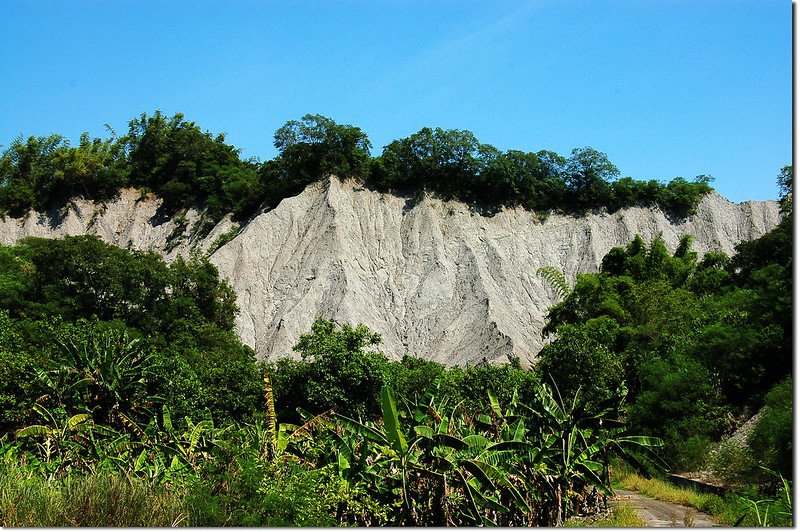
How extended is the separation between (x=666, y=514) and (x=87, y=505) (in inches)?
471

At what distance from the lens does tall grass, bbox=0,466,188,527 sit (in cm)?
1062

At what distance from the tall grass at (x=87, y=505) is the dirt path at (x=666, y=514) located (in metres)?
9.48

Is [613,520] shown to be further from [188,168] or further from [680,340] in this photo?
[188,168]

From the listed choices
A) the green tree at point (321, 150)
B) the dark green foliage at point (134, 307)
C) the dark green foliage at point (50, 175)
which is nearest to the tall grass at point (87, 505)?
the dark green foliage at point (134, 307)

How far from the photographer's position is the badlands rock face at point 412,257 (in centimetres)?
4388

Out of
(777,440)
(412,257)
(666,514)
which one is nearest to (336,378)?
(666,514)

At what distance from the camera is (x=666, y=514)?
1780 centimetres

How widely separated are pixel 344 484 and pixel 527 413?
21.1ft

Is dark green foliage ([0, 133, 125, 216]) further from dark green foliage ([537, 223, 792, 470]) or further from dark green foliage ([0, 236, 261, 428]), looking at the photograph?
dark green foliage ([537, 223, 792, 470])

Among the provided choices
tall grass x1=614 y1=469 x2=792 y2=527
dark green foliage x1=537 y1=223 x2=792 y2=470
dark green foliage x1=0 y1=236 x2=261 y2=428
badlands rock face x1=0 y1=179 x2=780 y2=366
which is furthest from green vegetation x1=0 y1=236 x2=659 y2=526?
badlands rock face x1=0 y1=179 x2=780 y2=366

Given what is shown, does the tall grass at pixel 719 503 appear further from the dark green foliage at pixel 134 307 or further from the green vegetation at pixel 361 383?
the dark green foliage at pixel 134 307

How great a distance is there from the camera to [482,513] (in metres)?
14.9

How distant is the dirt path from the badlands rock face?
20285 mm

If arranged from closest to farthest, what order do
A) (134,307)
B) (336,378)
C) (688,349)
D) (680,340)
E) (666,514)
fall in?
(666,514)
(336,378)
(688,349)
(680,340)
(134,307)
